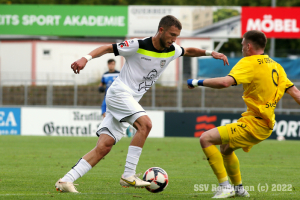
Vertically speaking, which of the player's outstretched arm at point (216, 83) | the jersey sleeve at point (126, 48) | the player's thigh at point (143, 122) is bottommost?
the player's thigh at point (143, 122)

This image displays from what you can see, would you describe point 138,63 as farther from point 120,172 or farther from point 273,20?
point 273,20

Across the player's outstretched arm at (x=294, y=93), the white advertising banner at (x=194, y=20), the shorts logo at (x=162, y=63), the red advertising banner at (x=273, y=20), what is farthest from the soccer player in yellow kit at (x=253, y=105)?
the red advertising banner at (x=273, y=20)

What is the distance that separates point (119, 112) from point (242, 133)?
1589 mm

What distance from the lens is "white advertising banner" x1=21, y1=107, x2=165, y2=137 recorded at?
18.8 meters

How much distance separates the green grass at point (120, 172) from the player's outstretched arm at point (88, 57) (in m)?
1.54

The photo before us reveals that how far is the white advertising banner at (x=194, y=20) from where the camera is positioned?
2483cm

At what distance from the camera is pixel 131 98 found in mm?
5988

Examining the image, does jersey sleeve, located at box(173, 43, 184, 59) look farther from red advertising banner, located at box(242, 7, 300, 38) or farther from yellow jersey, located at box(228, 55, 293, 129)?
red advertising banner, located at box(242, 7, 300, 38)

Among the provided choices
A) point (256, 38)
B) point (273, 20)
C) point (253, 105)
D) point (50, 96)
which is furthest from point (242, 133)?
point (273, 20)

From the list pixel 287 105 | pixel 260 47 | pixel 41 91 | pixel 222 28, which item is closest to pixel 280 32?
pixel 222 28

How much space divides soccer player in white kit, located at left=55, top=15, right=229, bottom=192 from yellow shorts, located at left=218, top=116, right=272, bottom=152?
3.24 ft

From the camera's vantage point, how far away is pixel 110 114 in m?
6.22

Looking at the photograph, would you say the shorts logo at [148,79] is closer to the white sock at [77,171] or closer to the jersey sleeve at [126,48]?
the jersey sleeve at [126,48]

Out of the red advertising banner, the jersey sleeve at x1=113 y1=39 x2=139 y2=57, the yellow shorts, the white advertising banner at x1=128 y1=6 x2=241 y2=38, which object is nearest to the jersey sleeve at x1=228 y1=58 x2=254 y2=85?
the yellow shorts
